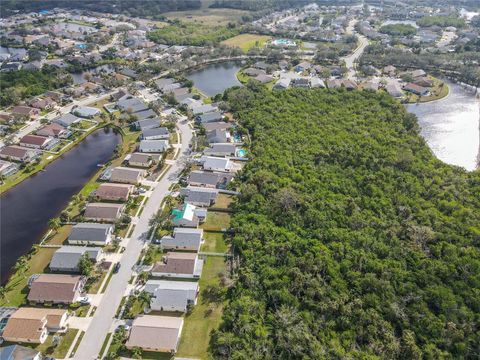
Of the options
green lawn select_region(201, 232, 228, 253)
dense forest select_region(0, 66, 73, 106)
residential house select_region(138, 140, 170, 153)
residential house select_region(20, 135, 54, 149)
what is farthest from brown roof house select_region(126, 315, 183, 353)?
dense forest select_region(0, 66, 73, 106)

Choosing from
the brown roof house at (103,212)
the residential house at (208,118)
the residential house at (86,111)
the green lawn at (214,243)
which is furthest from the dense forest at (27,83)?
the green lawn at (214,243)

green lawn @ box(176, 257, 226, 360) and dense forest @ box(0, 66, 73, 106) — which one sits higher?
dense forest @ box(0, 66, 73, 106)

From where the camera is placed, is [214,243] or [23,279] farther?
[214,243]

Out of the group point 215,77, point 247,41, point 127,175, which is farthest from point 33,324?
point 247,41

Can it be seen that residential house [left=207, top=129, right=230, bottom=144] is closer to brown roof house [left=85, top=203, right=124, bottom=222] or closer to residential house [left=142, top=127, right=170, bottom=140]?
residential house [left=142, top=127, right=170, bottom=140]

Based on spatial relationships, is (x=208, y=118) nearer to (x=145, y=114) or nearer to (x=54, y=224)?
(x=145, y=114)

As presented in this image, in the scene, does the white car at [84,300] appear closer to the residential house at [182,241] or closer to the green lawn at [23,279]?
the green lawn at [23,279]

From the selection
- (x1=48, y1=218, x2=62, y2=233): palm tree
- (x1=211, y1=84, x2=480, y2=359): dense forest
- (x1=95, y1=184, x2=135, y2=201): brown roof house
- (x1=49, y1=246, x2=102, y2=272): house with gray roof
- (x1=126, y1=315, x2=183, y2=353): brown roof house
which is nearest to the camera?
(x1=211, y1=84, x2=480, y2=359): dense forest
